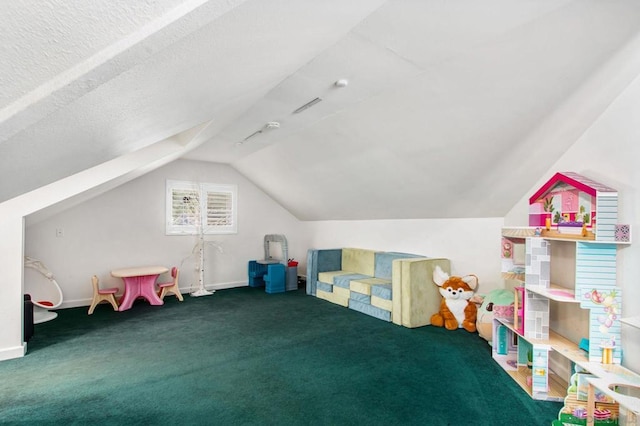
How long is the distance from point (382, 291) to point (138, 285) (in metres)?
3.77

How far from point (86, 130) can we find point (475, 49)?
7.48 feet

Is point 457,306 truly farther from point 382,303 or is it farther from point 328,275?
point 328,275

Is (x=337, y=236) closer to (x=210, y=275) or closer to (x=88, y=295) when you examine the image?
(x=210, y=275)

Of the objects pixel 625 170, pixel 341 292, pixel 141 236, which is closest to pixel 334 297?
pixel 341 292

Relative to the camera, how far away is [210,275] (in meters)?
6.74

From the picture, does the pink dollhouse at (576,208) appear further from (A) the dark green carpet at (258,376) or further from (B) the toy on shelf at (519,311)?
(A) the dark green carpet at (258,376)

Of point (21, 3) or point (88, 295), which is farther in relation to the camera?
point (88, 295)

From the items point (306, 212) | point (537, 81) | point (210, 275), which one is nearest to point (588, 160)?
point (537, 81)

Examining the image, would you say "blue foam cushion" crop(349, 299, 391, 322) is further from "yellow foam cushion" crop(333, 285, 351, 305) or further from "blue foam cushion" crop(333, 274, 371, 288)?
"blue foam cushion" crop(333, 274, 371, 288)

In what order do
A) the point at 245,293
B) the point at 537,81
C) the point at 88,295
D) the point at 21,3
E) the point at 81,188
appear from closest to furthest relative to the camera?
the point at 21,3, the point at 537,81, the point at 81,188, the point at 88,295, the point at 245,293

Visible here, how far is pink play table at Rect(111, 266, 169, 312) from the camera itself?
520cm

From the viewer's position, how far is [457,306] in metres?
4.26

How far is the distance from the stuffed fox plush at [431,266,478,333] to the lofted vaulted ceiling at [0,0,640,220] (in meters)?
0.87

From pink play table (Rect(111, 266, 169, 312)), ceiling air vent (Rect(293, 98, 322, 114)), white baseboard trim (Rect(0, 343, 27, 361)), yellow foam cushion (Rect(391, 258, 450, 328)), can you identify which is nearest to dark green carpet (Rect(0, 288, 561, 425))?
white baseboard trim (Rect(0, 343, 27, 361))
